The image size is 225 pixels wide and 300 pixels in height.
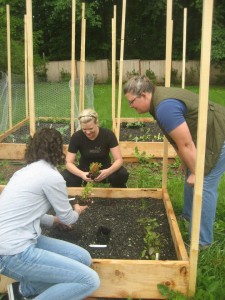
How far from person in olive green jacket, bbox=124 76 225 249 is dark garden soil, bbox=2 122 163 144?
354 cm

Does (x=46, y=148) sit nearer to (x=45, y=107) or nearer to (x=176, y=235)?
(x=176, y=235)

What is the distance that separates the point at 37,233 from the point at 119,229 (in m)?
1.12

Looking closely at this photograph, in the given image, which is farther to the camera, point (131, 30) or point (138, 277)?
point (131, 30)

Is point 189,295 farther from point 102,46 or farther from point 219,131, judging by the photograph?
point 102,46

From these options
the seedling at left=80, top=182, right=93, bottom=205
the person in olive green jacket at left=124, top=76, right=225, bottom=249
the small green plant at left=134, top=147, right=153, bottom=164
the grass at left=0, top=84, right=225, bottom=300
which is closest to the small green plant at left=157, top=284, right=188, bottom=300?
the grass at left=0, top=84, right=225, bottom=300

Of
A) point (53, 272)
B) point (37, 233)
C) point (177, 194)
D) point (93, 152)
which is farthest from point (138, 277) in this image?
point (177, 194)

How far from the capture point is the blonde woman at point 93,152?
152 inches

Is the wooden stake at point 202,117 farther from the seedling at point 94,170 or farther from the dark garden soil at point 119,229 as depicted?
the seedling at point 94,170

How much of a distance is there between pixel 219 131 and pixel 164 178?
104cm

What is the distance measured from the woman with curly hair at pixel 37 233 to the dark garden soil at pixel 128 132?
4143mm

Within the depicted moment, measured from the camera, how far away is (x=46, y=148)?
241 cm

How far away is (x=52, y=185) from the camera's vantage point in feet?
7.66

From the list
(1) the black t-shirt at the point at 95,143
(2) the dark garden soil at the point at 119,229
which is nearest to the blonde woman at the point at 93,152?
(1) the black t-shirt at the point at 95,143

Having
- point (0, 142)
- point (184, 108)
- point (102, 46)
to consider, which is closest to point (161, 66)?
point (102, 46)
